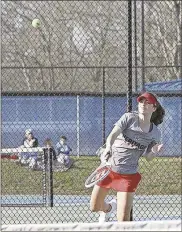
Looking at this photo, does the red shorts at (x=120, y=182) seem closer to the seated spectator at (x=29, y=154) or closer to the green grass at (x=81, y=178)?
the seated spectator at (x=29, y=154)

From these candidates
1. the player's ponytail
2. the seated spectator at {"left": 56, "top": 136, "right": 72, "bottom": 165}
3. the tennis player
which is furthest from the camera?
the seated spectator at {"left": 56, "top": 136, "right": 72, "bottom": 165}

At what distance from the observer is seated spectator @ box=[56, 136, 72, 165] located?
15098 millimetres

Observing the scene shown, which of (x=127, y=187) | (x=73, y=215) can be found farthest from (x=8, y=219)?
(x=127, y=187)

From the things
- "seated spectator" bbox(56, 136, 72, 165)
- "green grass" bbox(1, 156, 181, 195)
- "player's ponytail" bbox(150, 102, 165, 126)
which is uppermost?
"player's ponytail" bbox(150, 102, 165, 126)

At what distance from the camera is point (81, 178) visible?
14938 millimetres

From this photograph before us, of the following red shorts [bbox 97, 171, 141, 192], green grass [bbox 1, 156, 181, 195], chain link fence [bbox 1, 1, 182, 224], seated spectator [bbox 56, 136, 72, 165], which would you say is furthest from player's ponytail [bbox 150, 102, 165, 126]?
seated spectator [bbox 56, 136, 72, 165]

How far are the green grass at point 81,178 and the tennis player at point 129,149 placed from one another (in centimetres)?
645

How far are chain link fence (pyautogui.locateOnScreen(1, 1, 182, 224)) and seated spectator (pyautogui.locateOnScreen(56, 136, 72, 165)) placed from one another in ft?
0.46

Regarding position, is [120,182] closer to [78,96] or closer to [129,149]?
[129,149]

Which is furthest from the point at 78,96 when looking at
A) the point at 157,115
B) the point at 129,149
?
the point at 129,149

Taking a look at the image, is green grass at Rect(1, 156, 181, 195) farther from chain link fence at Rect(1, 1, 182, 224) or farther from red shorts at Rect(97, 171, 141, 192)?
red shorts at Rect(97, 171, 141, 192)

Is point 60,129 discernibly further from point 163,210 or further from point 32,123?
point 163,210

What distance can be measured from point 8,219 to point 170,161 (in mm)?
4434

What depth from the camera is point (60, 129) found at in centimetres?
1798
